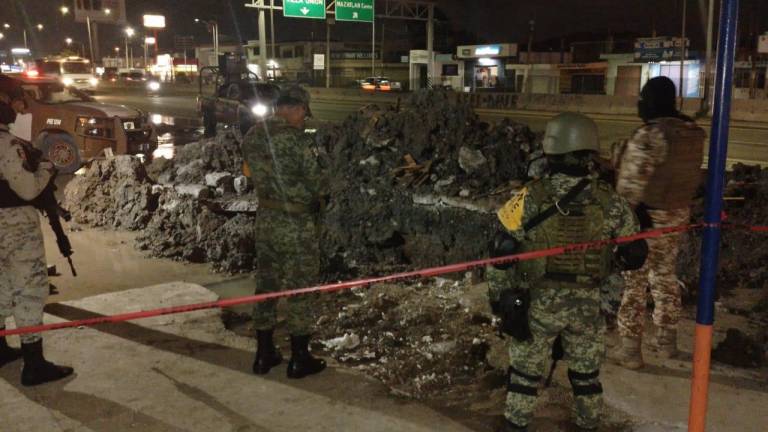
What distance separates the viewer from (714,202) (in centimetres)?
276

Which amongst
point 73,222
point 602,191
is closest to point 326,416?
point 602,191

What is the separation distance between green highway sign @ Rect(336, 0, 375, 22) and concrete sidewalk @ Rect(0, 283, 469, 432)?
2929 centimetres

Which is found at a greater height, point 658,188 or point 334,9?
point 334,9

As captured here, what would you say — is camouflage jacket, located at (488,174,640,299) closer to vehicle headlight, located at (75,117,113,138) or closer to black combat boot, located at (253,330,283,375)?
black combat boot, located at (253,330,283,375)

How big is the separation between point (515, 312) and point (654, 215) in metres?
1.79

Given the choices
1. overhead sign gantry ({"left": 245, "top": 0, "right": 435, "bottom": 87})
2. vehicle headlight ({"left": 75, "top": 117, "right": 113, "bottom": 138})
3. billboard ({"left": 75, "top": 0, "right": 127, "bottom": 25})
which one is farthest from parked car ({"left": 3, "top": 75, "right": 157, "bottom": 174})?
billboard ({"left": 75, "top": 0, "right": 127, "bottom": 25})

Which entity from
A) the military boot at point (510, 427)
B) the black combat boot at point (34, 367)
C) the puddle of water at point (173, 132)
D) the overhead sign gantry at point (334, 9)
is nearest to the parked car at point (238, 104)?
the puddle of water at point (173, 132)

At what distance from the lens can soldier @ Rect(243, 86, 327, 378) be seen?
412 cm

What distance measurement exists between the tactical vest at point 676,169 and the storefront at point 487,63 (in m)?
43.3

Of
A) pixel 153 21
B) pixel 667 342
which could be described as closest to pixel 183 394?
pixel 667 342

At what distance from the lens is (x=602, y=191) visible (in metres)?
2.97

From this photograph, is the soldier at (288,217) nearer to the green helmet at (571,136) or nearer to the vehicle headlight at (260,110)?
the green helmet at (571,136)

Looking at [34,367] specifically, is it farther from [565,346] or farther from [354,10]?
[354,10]

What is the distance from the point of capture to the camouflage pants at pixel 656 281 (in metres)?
4.14
